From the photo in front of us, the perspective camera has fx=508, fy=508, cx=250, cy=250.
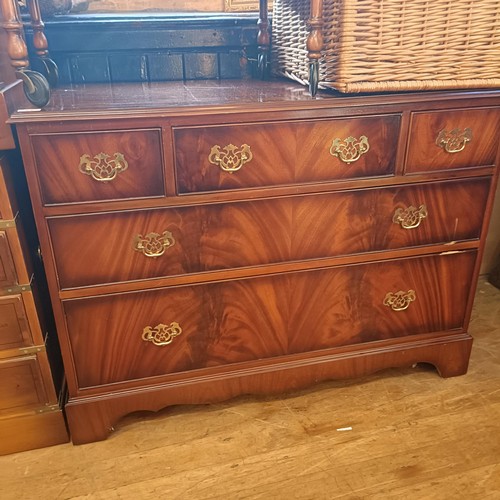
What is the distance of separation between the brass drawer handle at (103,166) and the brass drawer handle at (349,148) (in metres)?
0.51

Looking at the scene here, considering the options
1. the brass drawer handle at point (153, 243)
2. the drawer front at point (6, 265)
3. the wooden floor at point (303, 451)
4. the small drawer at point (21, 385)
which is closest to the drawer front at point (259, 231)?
the brass drawer handle at point (153, 243)

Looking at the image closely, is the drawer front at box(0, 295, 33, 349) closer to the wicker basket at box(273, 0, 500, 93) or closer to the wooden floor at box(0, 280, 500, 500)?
the wooden floor at box(0, 280, 500, 500)

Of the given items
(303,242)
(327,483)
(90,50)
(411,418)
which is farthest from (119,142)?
(411,418)

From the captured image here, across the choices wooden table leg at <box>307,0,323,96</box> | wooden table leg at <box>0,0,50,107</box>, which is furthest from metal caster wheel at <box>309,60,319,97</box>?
wooden table leg at <box>0,0,50,107</box>

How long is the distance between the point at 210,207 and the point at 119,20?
750 mm

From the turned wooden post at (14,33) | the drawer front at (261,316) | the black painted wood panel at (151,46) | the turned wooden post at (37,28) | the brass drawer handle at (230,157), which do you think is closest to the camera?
the turned wooden post at (14,33)

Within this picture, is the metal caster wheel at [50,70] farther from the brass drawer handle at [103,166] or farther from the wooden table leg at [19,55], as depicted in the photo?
the brass drawer handle at [103,166]

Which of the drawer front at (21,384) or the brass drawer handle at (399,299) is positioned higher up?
the brass drawer handle at (399,299)

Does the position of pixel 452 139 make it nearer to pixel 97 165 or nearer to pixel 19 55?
pixel 97 165

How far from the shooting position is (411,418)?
4.87 ft

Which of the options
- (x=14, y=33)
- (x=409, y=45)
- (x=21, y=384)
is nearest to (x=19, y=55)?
(x=14, y=33)

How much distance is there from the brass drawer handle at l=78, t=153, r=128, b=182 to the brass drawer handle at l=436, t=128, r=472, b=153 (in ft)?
2.66

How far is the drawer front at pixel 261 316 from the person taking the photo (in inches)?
51.4

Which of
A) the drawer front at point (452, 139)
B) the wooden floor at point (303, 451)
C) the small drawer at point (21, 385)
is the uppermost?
the drawer front at point (452, 139)
